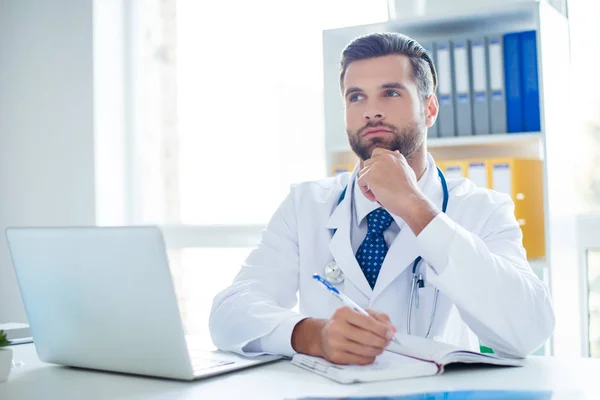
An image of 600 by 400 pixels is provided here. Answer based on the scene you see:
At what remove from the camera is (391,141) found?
1.93 meters

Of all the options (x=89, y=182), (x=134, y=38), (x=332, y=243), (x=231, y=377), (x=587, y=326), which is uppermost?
(x=134, y=38)

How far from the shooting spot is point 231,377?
1.33m

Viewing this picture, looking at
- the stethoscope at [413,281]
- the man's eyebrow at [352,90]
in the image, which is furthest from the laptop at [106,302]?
the man's eyebrow at [352,90]

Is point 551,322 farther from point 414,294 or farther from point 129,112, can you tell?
point 129,112

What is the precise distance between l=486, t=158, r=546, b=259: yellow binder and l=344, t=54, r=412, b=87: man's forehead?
0.83 m

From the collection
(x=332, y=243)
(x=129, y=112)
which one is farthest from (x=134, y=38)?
(x=332, y=243)

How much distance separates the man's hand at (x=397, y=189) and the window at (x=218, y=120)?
1.97m

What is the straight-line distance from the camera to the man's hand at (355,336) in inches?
52.1

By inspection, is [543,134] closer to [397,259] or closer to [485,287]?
[397,259]

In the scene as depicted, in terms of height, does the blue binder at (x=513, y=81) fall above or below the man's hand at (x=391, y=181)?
above

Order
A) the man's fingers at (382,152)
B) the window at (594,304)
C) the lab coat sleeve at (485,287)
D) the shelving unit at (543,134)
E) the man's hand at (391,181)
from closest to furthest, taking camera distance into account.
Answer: the lab coat sleeve at (485,287)
the man's hand at (391,181)
the man's fingers at (382,152)
the shelving unit at (543,134)
the window at (594,304)

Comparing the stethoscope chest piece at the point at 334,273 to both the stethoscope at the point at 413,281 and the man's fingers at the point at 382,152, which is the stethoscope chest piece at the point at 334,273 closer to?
the stethoscope at the point at 413,281

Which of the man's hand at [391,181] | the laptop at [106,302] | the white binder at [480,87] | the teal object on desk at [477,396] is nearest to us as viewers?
the teal object on desk at [477,396]

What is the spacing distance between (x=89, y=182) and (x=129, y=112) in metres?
0.47
